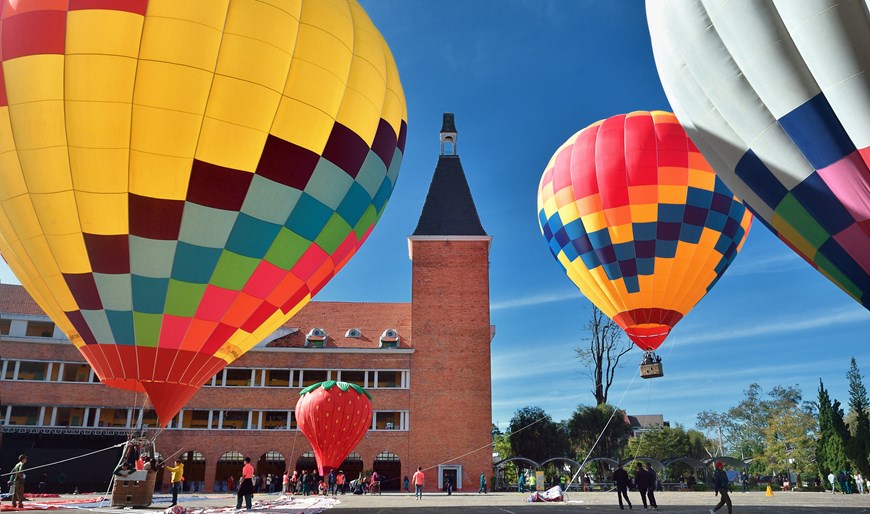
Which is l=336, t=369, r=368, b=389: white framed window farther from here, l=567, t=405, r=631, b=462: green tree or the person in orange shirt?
l=567, t=405, r=631, b=462: green tree

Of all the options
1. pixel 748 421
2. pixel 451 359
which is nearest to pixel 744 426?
pixel 748 421

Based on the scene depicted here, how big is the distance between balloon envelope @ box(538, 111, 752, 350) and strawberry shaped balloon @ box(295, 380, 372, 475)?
10.3 m

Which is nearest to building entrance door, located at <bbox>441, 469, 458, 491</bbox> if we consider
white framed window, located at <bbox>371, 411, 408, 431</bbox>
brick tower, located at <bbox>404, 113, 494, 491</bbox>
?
brick tower, located at <bbox>404, 113, 494, 491</bbox>

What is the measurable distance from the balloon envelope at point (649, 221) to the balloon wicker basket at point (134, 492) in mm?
11976

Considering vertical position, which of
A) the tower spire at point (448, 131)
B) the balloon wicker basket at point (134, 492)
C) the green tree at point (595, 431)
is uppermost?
the tower spire at point (448, 131)

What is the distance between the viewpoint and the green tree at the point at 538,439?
4150 cm

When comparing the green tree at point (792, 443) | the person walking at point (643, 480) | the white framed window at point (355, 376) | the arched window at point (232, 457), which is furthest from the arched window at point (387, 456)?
the green tree at point (792, 443)

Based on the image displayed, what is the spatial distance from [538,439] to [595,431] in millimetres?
3984

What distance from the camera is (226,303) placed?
9.64 metres

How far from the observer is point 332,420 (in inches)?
862

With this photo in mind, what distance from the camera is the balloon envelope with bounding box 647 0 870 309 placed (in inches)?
276

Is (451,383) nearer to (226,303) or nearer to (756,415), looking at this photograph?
(226,303)

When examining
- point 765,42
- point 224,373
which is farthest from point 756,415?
point 765,42

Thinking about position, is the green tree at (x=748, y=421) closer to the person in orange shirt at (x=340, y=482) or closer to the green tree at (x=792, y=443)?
the green tree at (x=792, y=443)
